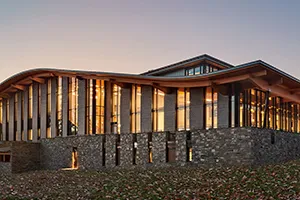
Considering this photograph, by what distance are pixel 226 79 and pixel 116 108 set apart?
1136cm

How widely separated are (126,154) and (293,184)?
1220cm

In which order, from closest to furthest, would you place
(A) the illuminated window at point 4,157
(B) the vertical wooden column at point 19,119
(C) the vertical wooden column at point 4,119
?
(A) the illuminated window at point 4,157
(B) the vertical wooden column at point 19,119
(C) the vertical wooden column at point 4,119

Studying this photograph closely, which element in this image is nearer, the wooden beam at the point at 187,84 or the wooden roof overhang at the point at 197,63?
the wooden beam at the point at 187,84

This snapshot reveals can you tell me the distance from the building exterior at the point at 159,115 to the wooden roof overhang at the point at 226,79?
0.06 meters

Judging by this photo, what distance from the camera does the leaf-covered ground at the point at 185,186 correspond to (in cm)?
1072

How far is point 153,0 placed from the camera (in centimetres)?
2708

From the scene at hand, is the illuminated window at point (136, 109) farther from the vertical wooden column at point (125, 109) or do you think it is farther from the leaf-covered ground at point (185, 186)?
the leaf-covered ground at point (185, 186)

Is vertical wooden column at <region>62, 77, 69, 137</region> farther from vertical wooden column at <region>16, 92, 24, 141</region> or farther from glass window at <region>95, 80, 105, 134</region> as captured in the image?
vertical wooden column at <region>16, 92, 24, 141</region>

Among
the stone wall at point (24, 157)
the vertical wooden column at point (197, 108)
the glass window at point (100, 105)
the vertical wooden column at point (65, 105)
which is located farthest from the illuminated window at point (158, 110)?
the stone wall at point (24, 157)

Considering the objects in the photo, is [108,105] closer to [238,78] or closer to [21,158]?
[21,158]

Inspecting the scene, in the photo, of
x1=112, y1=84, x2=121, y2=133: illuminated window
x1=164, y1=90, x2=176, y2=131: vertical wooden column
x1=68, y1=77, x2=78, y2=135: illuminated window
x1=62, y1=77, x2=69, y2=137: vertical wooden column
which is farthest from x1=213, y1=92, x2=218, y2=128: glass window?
x1=62, y1=77, x2=69, y2=137: vertical wooden column

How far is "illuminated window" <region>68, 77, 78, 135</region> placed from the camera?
101 ft

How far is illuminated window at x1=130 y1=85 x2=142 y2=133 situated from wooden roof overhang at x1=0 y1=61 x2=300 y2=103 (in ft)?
2.86

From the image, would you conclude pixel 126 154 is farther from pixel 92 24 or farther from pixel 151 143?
pixel 92 24
